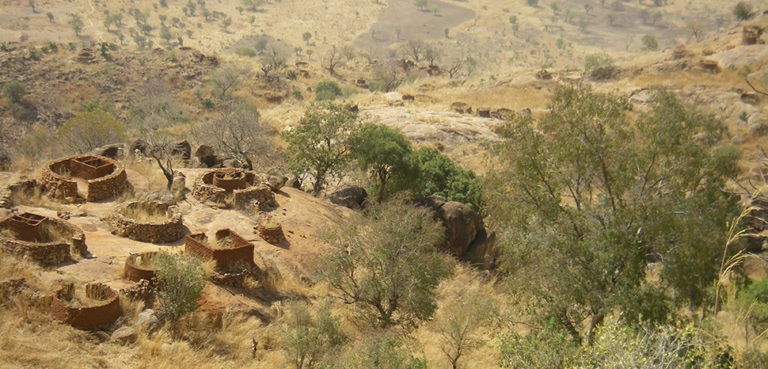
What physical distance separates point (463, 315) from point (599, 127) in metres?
5.19

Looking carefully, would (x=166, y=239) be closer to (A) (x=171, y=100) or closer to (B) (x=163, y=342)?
(B) (x=163, y=342)

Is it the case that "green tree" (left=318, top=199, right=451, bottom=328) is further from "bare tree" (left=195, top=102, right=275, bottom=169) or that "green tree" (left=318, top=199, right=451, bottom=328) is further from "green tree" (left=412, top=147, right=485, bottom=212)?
"bare tree" (left=195, top=102, right=275, bottom=169)

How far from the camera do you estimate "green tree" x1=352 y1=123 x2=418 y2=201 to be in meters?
23.9

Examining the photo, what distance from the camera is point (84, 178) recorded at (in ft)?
56.7

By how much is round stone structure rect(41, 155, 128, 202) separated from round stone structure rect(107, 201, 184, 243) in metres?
1.87

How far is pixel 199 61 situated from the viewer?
59.8 m

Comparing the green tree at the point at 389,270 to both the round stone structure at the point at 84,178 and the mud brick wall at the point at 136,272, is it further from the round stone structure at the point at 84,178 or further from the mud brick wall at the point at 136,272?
the round stone structure at the point at 84,178

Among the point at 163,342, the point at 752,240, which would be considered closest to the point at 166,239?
the point at 163,342

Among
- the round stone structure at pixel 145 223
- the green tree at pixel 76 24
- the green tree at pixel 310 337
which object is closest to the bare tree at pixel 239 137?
the round stone structure at pixel 145 223

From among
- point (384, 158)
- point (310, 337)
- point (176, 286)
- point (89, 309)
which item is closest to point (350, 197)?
point (384, 158)

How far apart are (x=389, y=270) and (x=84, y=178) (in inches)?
416

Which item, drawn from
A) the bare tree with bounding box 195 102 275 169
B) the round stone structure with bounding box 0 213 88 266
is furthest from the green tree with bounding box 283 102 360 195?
the round stone structure with bounding box 0 213 88 266

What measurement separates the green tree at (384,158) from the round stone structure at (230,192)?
6534 mm

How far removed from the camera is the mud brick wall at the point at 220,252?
1321 cm
